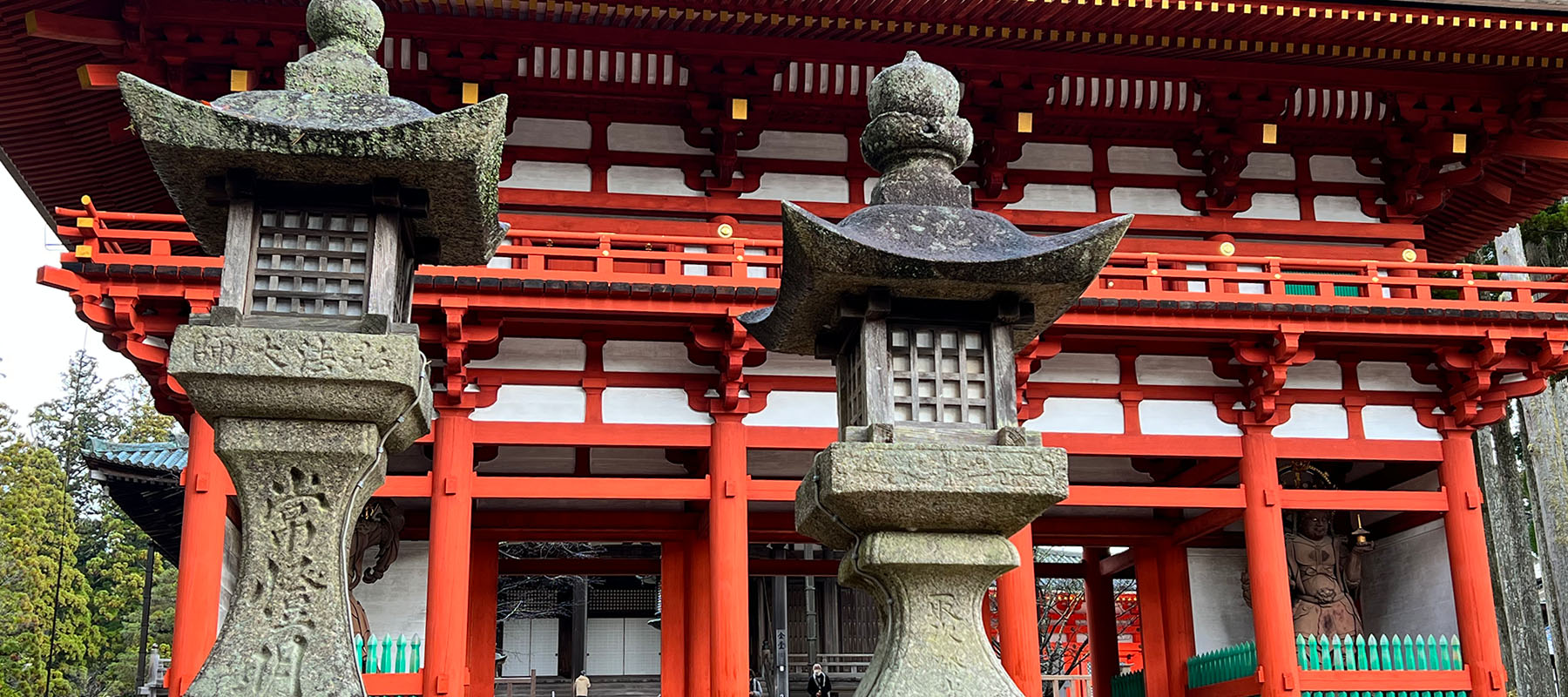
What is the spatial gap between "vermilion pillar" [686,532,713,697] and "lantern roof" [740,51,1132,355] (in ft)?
19.9

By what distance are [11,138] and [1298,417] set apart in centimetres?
1284

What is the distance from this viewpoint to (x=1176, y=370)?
12.3 metres

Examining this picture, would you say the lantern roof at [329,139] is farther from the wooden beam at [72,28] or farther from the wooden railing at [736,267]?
the wooden beam at [72,28]

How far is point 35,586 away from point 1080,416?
937 inches

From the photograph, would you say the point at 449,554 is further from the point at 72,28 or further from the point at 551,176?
the point at 72,28

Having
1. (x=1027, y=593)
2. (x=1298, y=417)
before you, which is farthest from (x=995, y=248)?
(x=1298, y=417)

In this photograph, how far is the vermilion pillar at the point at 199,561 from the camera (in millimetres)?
9703

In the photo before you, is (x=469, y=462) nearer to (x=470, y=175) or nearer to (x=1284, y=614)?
(x=470, y=175)

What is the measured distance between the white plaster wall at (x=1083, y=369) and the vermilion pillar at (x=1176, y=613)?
265 cm

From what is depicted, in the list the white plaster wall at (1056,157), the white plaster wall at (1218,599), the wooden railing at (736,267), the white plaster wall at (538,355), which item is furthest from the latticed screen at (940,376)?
the white plaster wall at (1218,599)

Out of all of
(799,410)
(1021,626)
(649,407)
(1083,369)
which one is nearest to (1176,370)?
(1083,369)

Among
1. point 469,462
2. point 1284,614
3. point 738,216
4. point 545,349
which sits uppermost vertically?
point 738,216

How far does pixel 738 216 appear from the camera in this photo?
12461 millimetres

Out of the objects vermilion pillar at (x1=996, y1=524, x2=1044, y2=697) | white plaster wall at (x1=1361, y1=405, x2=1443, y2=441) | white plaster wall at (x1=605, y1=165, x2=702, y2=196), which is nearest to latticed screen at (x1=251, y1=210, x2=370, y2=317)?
white plaster wall at (x1=605, y1=165, x2=702, y2=196)
